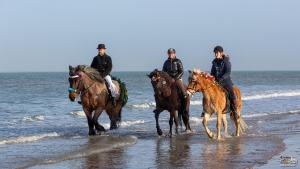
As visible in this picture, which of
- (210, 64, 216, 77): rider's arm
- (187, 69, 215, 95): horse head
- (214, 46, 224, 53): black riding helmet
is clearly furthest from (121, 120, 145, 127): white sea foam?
(187, 69, 215, 95): horse head

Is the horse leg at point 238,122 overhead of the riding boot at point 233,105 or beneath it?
beneath

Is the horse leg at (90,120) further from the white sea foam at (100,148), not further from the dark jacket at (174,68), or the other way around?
the dark jacket at (174,68)

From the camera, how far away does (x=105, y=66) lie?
16.5 meters

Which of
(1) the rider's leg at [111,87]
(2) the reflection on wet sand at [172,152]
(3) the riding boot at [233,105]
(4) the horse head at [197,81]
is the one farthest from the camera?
(1) the rider's leg at [111,87]

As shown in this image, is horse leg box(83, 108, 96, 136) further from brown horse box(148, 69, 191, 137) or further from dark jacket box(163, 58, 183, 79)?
dark jacket box(163, 58, 183, 79)

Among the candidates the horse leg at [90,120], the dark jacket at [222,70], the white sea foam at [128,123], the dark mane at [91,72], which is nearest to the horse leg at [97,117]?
the horse leg at [90,120]

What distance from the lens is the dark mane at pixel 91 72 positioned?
15.6 m

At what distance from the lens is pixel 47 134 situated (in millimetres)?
17016

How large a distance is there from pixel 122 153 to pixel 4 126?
846 cm

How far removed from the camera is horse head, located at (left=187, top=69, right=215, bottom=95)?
13469mm

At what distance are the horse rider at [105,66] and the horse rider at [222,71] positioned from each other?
312 cm

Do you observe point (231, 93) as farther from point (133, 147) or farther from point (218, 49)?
point (133, 147)

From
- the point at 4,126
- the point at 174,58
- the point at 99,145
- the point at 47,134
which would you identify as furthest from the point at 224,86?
the point at 4,126

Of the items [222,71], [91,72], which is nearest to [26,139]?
[91,72]
